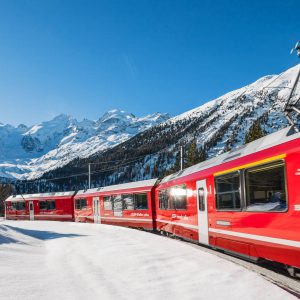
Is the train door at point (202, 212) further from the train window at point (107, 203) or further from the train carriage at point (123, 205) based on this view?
the train window at point (107, 203)

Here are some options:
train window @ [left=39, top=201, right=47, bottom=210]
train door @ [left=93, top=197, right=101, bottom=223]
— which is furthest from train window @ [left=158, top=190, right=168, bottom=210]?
train window @ [left=39, top=201, right=47, bottom=210]

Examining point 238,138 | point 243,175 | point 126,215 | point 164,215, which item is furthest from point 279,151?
point 238,138

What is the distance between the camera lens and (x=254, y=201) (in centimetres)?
902

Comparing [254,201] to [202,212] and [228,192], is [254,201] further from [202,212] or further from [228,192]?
[202,212]

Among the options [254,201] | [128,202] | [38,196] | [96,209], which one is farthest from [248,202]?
[38,196]

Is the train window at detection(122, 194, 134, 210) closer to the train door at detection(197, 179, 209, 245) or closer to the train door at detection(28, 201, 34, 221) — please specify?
the train door at detection(197, 179, 209, 245)

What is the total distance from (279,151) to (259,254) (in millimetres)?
2548

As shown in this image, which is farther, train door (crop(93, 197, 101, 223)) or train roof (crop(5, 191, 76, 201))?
train roof (crop(5, 191, 76, 201))

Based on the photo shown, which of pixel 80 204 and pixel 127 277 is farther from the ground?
pixel 80 204

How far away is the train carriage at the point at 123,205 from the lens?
2162cm

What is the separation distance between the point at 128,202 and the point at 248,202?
15254 mm

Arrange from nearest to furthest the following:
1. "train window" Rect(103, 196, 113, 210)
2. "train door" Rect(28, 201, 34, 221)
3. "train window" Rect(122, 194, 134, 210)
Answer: "train window" Rect(122, 194, 134, 210) → "train window" Rect(103, 196, 113, 210) → "train door" Rect(28, 201, 34, 221)

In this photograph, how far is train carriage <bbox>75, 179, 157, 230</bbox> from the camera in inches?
851

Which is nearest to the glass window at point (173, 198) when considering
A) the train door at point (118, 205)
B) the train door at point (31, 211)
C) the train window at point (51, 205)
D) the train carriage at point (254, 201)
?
the train carriage at point (254, 201)
